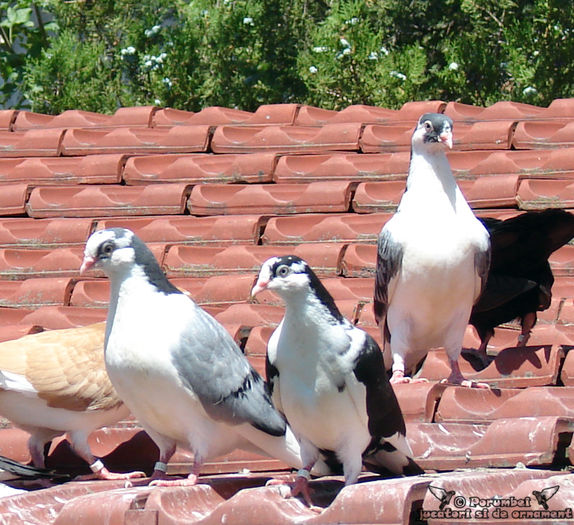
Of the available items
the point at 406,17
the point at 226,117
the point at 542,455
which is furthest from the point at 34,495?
the point at 406,17

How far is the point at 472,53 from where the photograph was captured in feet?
32.4

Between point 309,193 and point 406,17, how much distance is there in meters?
5.13

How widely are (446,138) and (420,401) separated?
3.75 ft

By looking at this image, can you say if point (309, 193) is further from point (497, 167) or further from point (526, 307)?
point (526, 307)

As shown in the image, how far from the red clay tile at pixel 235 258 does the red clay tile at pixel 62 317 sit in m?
0.47

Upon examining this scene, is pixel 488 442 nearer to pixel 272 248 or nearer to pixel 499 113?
pixel 272 248

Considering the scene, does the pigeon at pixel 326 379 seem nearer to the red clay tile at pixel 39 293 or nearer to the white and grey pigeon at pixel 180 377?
the white and grey pigeon at pixel 180 377

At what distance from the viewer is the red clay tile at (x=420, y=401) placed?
4.34m

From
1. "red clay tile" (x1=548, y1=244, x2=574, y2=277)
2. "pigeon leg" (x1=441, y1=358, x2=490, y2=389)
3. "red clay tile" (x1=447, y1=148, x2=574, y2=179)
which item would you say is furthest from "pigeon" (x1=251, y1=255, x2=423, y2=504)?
"red clay tile" (x1=447, y1=148, x2=574, y2=179)

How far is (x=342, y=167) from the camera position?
244 inches

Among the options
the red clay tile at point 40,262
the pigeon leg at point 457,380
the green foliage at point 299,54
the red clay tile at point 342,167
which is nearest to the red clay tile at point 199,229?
the red clay tile at point 40,262

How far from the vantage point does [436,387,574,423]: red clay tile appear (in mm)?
4098

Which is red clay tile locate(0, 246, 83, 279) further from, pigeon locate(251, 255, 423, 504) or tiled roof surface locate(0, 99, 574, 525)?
pigeon locate(251, 255, 423, 504)

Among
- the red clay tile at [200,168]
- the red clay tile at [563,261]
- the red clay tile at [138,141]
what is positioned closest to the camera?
the red clay tile at [563,261]
